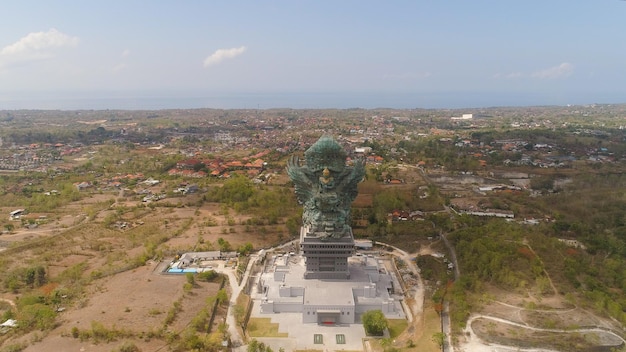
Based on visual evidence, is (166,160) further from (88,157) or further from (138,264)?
(138,264)

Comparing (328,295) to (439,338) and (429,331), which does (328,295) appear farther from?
(439,338)

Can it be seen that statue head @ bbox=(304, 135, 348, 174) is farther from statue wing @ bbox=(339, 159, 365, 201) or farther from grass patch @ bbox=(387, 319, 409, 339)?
grass patch @ bbox=(387, 319, 409, 339)

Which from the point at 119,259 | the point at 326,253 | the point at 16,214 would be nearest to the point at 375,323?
the point at 326,253

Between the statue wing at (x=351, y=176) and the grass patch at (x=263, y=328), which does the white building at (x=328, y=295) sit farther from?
the statue wing at (x=351, y=176)

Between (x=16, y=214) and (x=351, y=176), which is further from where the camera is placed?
(x=16, y=214)

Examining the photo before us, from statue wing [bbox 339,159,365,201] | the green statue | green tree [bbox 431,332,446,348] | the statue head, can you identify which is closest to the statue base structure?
the green statue

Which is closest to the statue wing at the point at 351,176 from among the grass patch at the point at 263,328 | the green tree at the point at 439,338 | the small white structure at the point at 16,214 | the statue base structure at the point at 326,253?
the statue base structure at the point at 326,253

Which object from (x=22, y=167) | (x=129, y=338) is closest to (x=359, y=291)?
(x=129, y=338)
